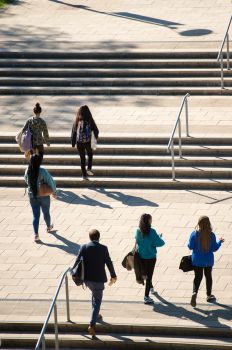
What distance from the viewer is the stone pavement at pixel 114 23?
2719 centimetres

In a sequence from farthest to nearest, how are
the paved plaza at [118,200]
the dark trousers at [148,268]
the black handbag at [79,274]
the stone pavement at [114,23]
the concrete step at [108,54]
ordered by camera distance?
the stone pavement at [114,23], the concrete step at [108,54], the paved plaza at [118,200], the dark trousers at [148,268], the black handbag at [79,274]

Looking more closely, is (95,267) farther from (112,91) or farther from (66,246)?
(112,91)

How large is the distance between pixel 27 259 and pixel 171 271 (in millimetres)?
2231

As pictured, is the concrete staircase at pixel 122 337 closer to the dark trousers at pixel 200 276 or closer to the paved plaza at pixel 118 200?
the paved plaza at pixel 118 200

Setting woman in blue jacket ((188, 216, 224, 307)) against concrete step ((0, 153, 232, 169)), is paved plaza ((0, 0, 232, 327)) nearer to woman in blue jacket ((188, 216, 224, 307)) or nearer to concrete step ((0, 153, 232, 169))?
woman in blue jacket ((188, 216, 224, 307))

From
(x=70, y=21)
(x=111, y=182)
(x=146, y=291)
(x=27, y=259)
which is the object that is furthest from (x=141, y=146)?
(x=70, y=21)

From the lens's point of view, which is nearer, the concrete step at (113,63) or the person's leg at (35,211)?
the person's leg at (35,211)

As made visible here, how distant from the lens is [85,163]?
70.4 ft

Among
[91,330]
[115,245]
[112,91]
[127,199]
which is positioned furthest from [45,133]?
[91,330]

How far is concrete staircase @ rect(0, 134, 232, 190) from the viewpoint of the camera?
69.3 feet

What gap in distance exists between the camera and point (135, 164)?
2172 centimetres

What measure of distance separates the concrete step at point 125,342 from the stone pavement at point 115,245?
1.12 ft

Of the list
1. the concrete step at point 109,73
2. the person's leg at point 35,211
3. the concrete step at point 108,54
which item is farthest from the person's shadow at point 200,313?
the concrete step at point 108,54

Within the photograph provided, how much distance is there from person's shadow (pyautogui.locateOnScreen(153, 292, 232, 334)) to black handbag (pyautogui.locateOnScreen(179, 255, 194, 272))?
514 mm
